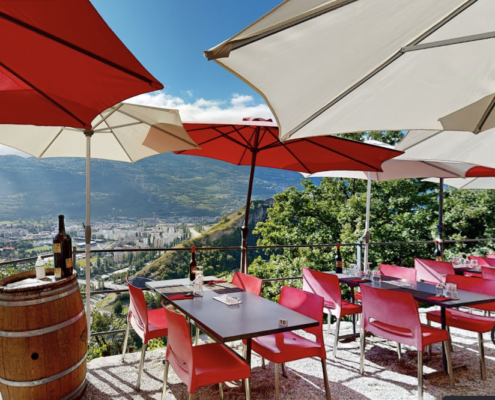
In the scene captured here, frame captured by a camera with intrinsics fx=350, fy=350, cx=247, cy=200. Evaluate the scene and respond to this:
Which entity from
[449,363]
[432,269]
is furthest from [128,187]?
[449,363]

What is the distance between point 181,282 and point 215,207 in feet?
92.4

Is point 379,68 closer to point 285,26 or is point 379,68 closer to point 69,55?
point 285,26

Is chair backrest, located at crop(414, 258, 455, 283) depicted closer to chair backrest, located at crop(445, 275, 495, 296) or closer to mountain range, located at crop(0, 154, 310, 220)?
chair backrest, located at crop(445, 275, 495, 296)

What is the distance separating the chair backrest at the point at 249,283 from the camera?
320 centimetres

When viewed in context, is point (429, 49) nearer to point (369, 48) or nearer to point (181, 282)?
point (369, 48)

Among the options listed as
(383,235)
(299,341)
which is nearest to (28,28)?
(299,341)

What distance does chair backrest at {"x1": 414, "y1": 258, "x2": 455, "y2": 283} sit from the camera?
4426mm

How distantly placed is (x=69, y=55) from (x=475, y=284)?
3.91m

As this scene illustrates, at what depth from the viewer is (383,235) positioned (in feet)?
48.4

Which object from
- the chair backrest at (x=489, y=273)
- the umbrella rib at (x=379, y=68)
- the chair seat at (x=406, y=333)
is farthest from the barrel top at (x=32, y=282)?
the chair backrest at (x=489, y=273)

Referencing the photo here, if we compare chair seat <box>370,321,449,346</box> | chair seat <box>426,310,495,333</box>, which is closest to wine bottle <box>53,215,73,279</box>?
chair seat <box>370,321,449,346</box>

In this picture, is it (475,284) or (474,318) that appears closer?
(474,318)

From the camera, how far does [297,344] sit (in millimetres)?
2619

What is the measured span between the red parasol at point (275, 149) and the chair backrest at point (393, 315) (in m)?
1.45
